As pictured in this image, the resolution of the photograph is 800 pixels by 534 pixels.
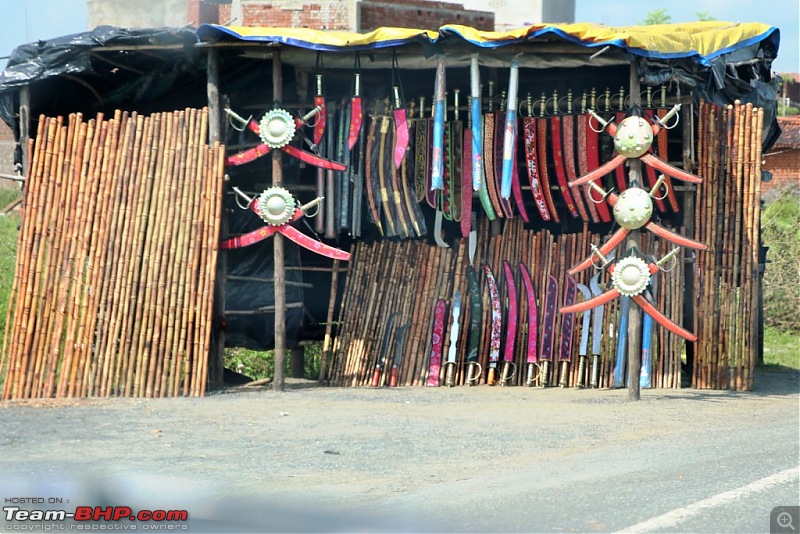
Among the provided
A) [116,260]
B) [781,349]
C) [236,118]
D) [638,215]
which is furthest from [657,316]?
[781,349]

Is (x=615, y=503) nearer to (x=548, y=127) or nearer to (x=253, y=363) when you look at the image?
(x=548, y=127)

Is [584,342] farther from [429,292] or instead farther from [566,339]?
[429,292]

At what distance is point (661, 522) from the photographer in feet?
20.3

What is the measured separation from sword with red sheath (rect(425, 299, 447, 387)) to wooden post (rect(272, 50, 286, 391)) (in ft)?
5.56

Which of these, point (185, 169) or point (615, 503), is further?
point (185, 169)

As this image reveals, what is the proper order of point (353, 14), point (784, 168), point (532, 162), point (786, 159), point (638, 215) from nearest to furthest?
point (638, 215) < point (532, 162) < point (353, 14) < point (786, 159) < point (784, 168)

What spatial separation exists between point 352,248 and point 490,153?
1.98 m

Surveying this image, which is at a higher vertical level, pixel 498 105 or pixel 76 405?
pixel 498 105

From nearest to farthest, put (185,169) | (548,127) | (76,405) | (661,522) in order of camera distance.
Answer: (661,522) < (76,405) < (185,169) < (548,127)

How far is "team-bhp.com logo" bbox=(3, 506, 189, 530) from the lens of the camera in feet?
20.9

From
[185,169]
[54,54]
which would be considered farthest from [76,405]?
[54,54]

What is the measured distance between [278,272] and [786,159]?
683 inches

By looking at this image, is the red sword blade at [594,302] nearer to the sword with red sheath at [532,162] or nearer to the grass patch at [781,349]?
the sword with red sheath at [532,162]

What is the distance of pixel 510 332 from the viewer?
42.5 ft
